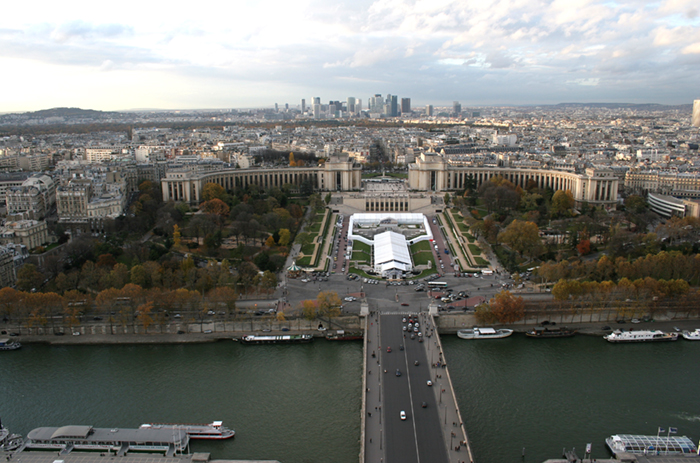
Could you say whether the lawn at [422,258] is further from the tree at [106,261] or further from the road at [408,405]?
the tree at [106,261]

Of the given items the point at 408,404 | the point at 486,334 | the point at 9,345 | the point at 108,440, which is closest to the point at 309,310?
the point at 486,334

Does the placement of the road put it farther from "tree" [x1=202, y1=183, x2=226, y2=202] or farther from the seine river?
"tree" [x1=202, y1=183, x2=226, y2=202]

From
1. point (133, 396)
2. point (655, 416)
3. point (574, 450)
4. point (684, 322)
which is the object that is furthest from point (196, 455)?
point (684, 322)

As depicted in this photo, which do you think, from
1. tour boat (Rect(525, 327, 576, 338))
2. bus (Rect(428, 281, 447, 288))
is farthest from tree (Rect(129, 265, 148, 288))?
tour boat (Rect(525, 327, 576, 338))

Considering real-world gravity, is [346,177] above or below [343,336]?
above

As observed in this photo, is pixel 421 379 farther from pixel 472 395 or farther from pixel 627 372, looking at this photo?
pixel 627 372

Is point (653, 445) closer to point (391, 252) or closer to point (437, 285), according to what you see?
point (437, 285)

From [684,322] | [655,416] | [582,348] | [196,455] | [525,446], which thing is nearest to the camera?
[196,455]
